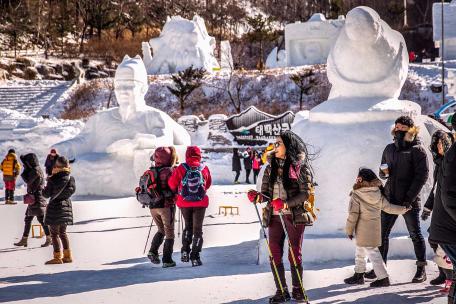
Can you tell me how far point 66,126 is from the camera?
2212 cm

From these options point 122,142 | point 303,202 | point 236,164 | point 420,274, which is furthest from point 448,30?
point 303,202

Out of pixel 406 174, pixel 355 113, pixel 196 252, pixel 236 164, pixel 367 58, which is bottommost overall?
pixel 236 164

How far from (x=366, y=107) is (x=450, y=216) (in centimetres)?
400

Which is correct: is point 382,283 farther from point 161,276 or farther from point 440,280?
point 161,276

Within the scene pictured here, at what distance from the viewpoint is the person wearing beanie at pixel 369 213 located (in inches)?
233

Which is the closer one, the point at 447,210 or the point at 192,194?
the point at 447,210

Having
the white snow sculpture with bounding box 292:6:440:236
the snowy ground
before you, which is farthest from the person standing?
the white snow sculpture with bounding box 292:6:440:236

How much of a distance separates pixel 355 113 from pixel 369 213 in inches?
84.6

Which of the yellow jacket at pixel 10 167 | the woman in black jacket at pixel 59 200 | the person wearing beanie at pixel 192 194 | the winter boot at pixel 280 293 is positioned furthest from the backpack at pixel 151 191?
the yellow jacket at pixel 10 167

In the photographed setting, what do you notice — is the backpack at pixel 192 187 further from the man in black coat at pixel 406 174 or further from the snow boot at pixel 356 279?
the man in black coat at pixel 406 174

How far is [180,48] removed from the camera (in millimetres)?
39938

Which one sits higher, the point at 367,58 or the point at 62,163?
the point at 367,58

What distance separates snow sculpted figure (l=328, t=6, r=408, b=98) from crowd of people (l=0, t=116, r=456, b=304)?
5.51 ft

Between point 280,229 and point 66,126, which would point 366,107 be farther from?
point 66,126
